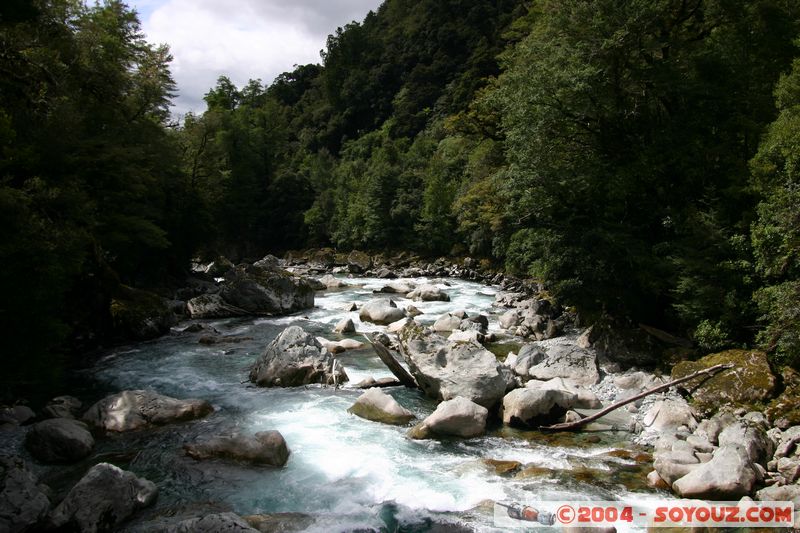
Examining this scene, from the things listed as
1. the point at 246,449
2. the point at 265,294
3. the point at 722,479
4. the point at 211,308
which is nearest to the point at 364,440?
the point at 246,449

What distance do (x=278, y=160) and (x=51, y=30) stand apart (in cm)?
5429

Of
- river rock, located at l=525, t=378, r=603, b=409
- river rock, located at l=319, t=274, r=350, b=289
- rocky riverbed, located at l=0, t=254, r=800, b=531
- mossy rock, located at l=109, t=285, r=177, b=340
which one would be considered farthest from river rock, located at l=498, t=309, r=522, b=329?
river rock, located at l=319, t=274, r=350, b=289

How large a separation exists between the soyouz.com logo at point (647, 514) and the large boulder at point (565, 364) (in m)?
5.65

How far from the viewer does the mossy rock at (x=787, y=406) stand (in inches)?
361

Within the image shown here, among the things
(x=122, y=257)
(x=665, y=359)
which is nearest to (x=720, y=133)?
(x=665, y=359)

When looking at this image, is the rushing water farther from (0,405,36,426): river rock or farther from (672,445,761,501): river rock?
(0,405,36,426): river rock

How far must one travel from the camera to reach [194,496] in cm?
784

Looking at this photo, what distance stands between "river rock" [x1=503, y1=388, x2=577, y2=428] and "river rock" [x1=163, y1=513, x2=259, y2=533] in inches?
238

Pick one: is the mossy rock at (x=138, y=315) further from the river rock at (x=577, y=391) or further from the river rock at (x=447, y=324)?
the river rock at (x=577, y=391)

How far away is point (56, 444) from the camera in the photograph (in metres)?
8.83

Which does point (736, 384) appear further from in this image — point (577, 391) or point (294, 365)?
point (294, 365)

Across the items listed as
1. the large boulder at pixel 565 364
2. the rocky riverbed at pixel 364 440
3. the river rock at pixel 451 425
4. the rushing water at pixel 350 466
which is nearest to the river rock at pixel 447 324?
the rocky riverbed at pixel 364 440

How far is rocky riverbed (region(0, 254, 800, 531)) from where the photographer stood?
7281 mm

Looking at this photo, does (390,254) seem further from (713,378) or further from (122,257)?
(713,378)
